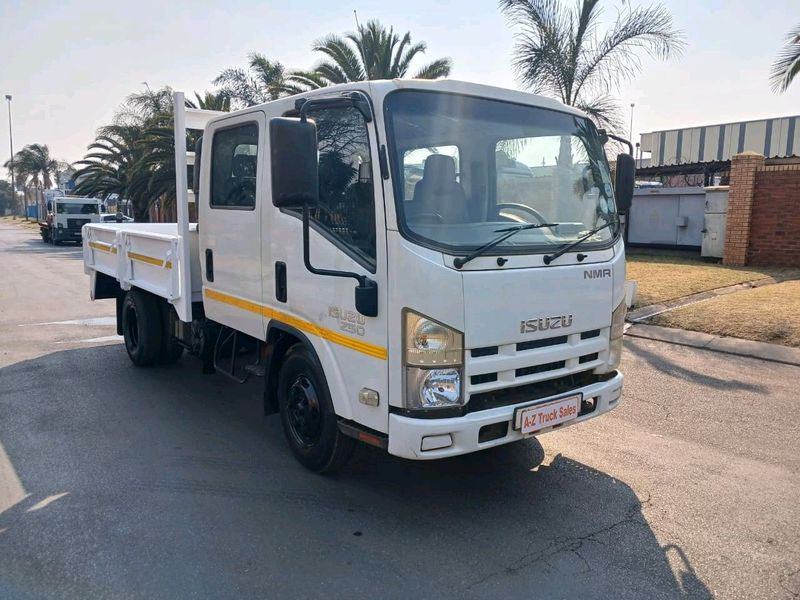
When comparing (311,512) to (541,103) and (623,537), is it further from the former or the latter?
(541,103)

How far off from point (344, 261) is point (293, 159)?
0.69 meters

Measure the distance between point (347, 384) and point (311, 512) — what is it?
0.79 metres

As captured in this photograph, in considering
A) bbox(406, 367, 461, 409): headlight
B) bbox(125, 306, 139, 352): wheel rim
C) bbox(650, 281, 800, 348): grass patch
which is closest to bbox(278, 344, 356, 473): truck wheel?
bbox(406, 367, 461, 409): headlight

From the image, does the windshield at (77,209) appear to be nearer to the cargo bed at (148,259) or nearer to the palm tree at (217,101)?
the palm tree at (217,101)

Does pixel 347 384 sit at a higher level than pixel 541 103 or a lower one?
lower

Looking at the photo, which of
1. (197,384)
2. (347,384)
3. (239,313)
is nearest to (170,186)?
(197,384)

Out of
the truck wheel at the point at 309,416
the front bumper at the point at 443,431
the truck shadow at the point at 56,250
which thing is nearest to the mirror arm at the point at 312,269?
the truck wheel at the point at 309,416

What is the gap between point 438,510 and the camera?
3953 millimetres

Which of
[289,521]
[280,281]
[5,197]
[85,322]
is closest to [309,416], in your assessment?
[289,521]

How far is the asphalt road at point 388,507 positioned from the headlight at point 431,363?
80 cm

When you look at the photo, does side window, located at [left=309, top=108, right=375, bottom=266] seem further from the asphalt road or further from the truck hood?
the asphalt road

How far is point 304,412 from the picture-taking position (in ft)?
14.3

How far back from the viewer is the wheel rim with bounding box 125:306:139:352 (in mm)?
7223

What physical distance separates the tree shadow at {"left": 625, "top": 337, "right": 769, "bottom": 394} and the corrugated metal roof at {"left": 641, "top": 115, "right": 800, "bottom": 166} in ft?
76.7
